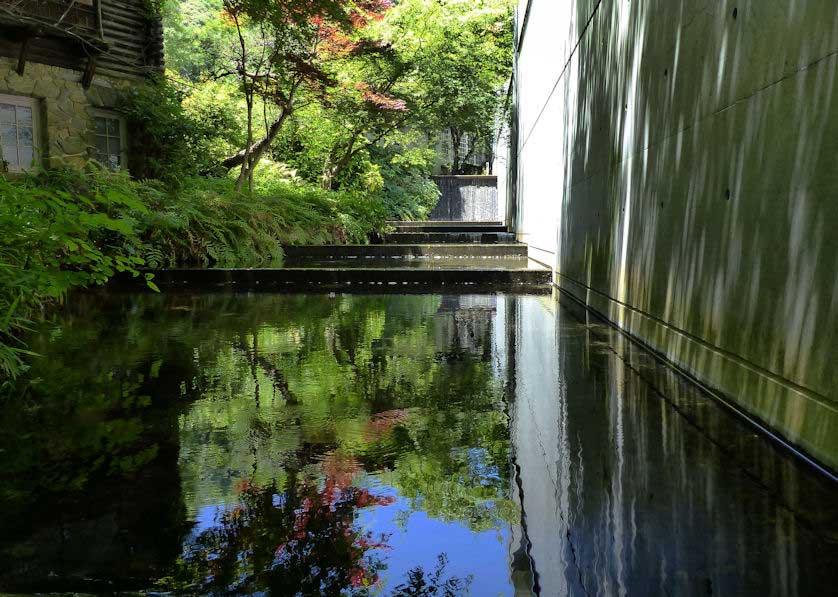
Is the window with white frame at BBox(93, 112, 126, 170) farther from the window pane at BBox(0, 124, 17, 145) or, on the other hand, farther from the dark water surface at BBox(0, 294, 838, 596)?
the dark water surface at BBox(0, 294, 838, 596)

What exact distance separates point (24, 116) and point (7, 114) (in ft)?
1.05

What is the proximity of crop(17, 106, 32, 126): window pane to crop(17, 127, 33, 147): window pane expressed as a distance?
11 cm

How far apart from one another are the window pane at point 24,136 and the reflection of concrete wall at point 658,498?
12.6 meters

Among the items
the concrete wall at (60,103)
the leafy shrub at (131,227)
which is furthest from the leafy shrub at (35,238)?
the concrete wall at (60,103)

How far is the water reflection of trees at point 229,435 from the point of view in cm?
171

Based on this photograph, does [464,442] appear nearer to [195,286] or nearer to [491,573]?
[491,573]

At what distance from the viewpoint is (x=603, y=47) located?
5941 millimetres

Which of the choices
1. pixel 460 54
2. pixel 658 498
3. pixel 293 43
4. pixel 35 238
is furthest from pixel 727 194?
pixel 460 54

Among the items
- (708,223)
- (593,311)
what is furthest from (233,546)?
(593,311)

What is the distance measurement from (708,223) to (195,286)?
634 cm

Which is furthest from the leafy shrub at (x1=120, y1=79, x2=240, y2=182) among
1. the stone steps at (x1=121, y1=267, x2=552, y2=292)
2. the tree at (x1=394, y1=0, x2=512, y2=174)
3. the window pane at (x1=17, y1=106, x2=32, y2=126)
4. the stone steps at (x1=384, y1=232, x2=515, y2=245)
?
the stone steps at (x1=121, y1=267, x2=552, y2=292)

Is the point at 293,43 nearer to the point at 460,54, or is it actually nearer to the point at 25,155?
the point at 25,155

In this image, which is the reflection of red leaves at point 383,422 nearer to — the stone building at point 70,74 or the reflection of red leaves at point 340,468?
the reflection of red leaves at point 340,468

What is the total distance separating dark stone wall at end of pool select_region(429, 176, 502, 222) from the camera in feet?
103
